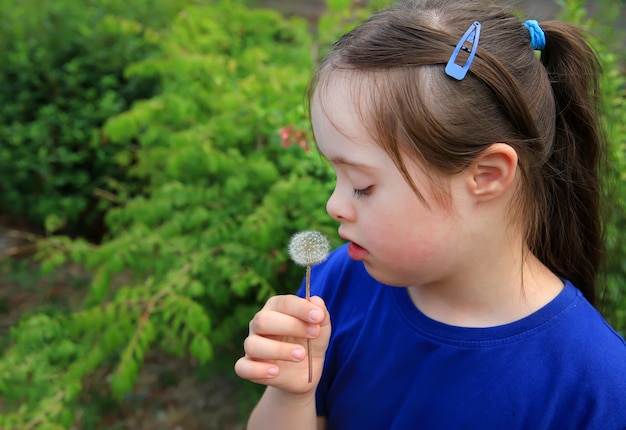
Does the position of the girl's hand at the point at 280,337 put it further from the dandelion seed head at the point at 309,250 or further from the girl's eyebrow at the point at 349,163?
the girl's eyebrow at the point at 349,163

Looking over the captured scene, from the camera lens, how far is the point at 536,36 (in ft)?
4.22

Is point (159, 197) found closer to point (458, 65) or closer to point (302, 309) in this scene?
point (302, 309)

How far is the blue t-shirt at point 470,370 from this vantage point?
1.20 metres

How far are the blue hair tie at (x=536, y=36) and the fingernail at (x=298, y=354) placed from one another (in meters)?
0.81

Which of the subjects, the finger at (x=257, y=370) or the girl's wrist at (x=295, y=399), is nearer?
the finger at (x=257, y=370)

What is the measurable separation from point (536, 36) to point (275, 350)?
0.86 meters

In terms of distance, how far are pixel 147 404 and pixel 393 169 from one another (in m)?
2.82

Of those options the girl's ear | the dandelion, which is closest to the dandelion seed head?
the dandelion

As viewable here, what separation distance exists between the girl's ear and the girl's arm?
1.30 ft

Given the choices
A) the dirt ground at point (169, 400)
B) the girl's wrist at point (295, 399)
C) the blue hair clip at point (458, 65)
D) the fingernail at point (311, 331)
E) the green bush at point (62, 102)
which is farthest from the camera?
the green bush at point (62, 102)

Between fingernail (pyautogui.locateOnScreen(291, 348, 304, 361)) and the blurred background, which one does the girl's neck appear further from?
the blurred background

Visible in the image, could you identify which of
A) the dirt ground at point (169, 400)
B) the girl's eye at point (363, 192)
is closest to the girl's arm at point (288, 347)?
the girl's eye at point (363, 192)

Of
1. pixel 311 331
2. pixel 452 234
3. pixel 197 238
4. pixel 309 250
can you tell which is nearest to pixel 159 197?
pixel 197 238

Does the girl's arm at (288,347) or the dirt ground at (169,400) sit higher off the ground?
the girl's arm at (288,347)
